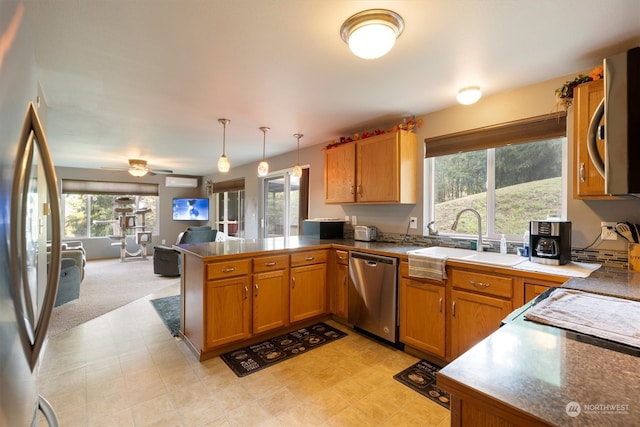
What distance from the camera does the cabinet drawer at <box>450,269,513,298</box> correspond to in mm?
1946

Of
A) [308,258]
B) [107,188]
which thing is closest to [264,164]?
[308,258]

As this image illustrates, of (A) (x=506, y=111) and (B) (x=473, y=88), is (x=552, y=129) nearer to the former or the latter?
(A) (x=506, y=111)

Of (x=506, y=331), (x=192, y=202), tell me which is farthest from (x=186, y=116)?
(x=192, y=202)

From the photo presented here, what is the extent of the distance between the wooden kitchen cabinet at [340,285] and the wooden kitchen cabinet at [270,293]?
→ 57cm

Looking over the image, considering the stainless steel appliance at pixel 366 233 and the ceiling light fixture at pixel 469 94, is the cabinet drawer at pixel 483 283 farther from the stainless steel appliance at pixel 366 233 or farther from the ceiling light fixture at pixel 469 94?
the ceiling light fixture at pixel 469 94

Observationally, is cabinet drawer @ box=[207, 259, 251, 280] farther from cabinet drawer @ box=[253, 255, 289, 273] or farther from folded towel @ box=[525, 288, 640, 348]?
folded towel @ box=[525, 288, 640, 348]

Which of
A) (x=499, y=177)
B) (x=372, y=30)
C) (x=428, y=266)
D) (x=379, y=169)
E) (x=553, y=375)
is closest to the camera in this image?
(x=553, y=375)

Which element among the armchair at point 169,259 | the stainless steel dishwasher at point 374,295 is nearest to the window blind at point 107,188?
the armchair at point 169,259

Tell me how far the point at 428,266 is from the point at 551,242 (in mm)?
824

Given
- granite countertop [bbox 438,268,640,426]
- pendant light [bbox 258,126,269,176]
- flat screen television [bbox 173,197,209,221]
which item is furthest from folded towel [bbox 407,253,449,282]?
flat screen television [bbox 173,197,209,221]

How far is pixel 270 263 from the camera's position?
2.71 m

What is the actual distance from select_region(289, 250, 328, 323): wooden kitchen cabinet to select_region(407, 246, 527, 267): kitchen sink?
104cm

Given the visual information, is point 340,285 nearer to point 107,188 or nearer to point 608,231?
point 608,231

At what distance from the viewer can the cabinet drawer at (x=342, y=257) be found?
302 cm
